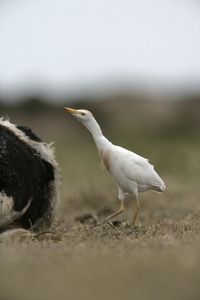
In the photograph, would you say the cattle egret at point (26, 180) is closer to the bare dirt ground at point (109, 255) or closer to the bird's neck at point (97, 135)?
the bare dirt ground at point (109, 255)

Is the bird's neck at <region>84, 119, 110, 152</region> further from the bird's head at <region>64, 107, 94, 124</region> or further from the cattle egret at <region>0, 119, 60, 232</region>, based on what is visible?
the cattle egret at <region>0, 119, 60, 232</region>

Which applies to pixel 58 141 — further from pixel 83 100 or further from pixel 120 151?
pixel 120 151

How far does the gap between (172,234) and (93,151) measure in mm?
11544

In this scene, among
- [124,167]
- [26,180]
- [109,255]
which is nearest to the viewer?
[109,255]

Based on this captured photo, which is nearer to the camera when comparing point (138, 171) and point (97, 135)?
point (138, 171)

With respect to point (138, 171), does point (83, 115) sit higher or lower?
higher

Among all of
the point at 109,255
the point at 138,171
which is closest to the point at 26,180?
the point at 138,171

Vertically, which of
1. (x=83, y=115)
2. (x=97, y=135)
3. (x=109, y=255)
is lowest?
(x=109, y=255)

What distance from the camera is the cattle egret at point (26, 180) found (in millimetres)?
4703

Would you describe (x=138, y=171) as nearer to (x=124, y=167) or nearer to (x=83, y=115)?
(x=124, y=167)

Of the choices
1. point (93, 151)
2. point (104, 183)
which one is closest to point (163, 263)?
point (104, 183)

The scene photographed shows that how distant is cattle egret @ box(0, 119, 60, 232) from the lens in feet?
15.4

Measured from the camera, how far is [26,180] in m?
4.93

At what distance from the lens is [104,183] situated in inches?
404
